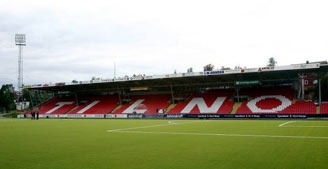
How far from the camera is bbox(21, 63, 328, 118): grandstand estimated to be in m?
43.4

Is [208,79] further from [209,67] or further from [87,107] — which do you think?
[209,67]

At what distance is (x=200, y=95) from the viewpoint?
55125mm

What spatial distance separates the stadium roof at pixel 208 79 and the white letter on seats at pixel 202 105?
3341mm

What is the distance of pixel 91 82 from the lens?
5762 cm

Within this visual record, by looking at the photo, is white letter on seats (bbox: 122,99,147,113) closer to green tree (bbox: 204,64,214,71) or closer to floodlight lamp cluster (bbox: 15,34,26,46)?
floodlight lamp cluster (bbox: 15,34,26,46)

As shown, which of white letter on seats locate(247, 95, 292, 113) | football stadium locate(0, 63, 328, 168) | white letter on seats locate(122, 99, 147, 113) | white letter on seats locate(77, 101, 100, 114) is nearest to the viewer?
football stadium locate(0, 63, 328, 168)

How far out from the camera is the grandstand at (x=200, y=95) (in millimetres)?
43406

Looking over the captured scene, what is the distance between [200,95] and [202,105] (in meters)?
4.80

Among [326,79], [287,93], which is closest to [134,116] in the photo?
[287,93]

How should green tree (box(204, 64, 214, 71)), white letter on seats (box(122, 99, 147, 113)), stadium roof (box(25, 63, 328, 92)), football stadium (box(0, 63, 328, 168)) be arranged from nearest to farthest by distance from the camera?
1. football stadium (box(0, 63, 328, 168))
2. stadium roof (box(25, 63, 328, 92))
3. white letter on seats (box(122, 99, 147, 113))
4. green tree (box(204, 64, 214, 71))

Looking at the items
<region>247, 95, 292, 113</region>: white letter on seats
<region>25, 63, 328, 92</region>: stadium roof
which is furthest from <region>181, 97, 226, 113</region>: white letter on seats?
<region>247, 95, 292, 113</region>: white letter on seats

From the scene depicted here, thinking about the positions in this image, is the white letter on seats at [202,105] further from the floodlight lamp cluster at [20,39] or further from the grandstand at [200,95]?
the floodlight lamp cluster at [20,39]

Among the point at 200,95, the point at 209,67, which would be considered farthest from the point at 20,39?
the point at 209,67

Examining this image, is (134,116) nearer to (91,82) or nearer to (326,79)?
(91,82)
